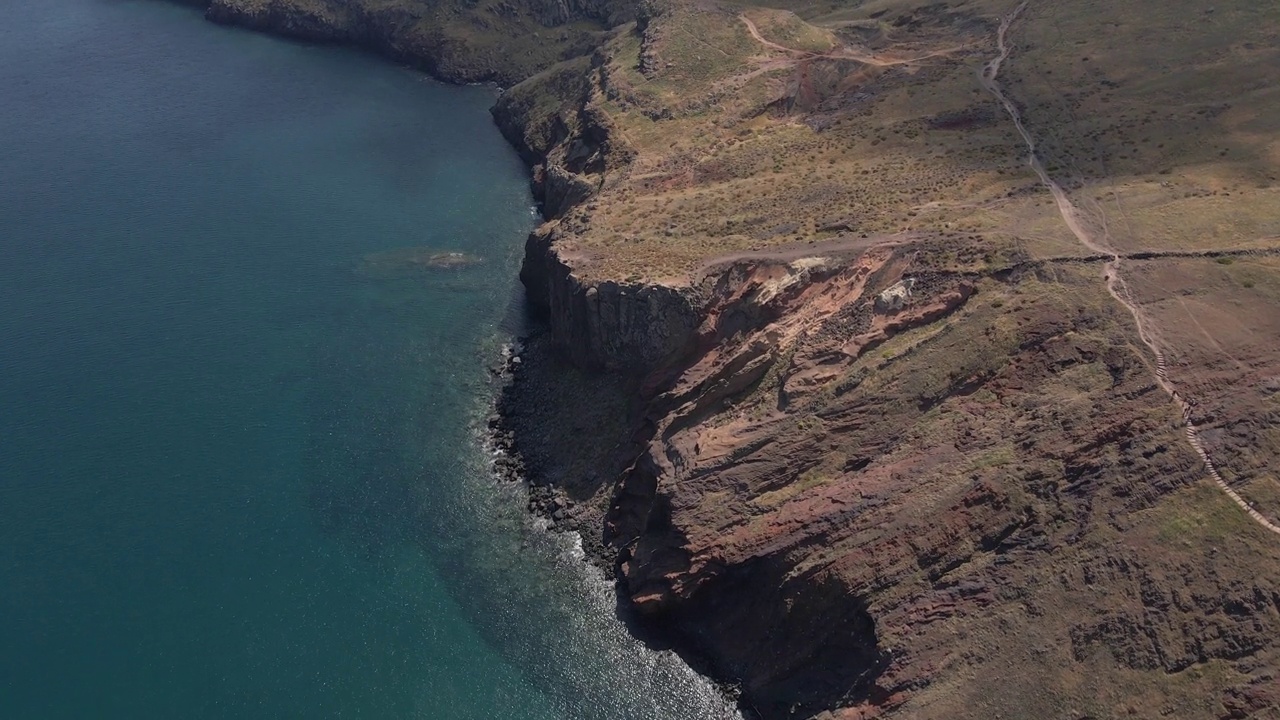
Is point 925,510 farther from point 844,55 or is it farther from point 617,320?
point 844,55

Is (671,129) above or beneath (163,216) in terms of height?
above

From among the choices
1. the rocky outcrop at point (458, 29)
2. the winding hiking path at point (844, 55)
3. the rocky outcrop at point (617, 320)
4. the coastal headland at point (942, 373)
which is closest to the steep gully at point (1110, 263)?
the coastal headland at point (942, 373)

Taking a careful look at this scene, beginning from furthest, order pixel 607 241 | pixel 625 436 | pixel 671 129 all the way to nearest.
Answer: pixel 671 129 < pixel 607 241 < pixel 625 436

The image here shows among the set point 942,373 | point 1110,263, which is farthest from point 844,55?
point 942,373

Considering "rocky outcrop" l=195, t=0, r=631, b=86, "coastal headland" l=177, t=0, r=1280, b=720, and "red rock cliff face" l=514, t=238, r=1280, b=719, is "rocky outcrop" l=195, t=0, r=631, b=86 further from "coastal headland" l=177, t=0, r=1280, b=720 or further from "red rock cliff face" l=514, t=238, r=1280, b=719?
"red rock cliff face" l=514, t=238, r=1280, b=719

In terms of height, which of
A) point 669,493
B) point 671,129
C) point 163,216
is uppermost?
point 671,129

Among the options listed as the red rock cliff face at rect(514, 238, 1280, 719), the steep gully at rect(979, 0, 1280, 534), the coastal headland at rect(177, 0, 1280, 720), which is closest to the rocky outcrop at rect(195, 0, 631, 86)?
the coastal headland at rect(177, 0, 1280, 720)

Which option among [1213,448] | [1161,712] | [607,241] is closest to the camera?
[1161,712]

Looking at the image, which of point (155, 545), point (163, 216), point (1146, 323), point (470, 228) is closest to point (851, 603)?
point (1146, 323)

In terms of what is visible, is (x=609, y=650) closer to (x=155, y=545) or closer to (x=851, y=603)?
(x=851, y=603)
